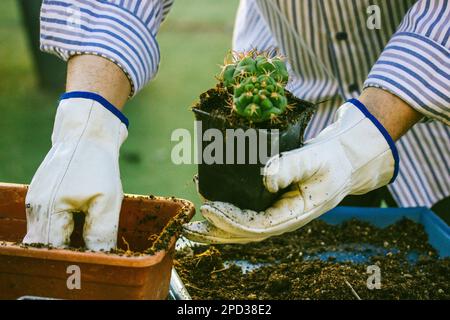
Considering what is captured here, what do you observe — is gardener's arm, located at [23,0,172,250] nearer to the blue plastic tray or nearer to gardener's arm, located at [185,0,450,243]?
gardener's arm, located at [185,0,450,243]

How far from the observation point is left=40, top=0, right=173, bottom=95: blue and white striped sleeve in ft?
4.88

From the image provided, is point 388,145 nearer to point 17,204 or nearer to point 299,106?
point 299,106

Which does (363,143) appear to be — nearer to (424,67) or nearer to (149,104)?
(424,67)

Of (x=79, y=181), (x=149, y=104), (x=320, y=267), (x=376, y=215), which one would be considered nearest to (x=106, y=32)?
(x=79, y=181)

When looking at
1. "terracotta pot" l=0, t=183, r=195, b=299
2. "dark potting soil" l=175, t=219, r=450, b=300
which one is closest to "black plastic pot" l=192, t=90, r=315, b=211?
"terracotta pot" l=0, t=183, r=195, b=299

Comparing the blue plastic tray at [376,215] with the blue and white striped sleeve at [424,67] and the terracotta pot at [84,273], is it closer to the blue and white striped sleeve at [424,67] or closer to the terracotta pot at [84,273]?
the blue and white striped sleeve at [424,67]

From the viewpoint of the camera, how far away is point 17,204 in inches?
61.2

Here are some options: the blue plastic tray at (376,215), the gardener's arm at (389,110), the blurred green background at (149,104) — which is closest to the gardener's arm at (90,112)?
the gardener's arm at (389,110)

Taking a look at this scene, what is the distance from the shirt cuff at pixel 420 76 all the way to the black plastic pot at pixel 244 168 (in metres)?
0.20

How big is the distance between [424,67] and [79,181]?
75 centimetres

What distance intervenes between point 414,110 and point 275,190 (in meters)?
0.39

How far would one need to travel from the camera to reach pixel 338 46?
Result: 6.15ft

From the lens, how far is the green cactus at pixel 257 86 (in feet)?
4.13
